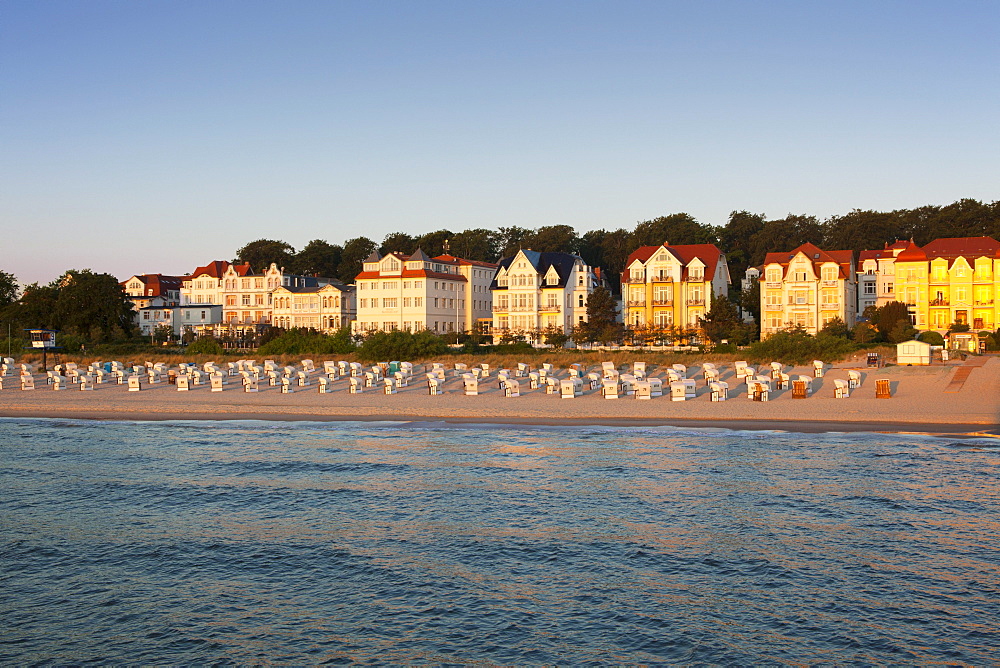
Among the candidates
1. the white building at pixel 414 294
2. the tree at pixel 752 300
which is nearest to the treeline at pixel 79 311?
the white building at pixel 414 294

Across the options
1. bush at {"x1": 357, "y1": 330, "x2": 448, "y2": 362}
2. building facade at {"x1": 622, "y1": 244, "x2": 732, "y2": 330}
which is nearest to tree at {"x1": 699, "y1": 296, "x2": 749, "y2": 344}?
building facade at {"x1": 622, "y1": 244, "x2": 732, "y2": 330}

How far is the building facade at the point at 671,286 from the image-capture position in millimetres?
66312

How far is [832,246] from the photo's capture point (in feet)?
289

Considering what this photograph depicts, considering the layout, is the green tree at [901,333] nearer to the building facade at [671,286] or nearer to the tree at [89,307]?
the building facade at [671,286]

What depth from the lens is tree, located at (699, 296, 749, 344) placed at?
57.3m

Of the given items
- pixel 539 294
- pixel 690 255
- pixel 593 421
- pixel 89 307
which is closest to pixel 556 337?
pixel 539 294

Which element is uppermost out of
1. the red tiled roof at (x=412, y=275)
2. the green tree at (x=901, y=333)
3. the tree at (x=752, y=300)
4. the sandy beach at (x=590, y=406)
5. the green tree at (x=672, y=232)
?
the green tree at (x=672, y=232)

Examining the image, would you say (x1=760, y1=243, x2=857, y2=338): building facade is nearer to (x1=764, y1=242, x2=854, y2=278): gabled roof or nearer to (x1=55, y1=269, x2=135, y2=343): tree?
(x1=764, y1=242, x2=854, y2=278): gabled roof

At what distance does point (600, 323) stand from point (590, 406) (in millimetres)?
35856

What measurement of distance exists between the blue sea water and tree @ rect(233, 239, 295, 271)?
89.7 meters

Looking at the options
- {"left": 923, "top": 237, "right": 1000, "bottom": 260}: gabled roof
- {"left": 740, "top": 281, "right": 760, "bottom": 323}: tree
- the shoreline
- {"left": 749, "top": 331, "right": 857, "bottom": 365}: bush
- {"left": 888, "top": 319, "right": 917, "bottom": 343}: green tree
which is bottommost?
the shoreline

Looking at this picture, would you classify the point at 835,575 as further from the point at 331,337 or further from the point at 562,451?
the point at 331,337

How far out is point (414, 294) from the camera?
71750 millimetres

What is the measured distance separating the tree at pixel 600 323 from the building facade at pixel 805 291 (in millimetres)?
11546
